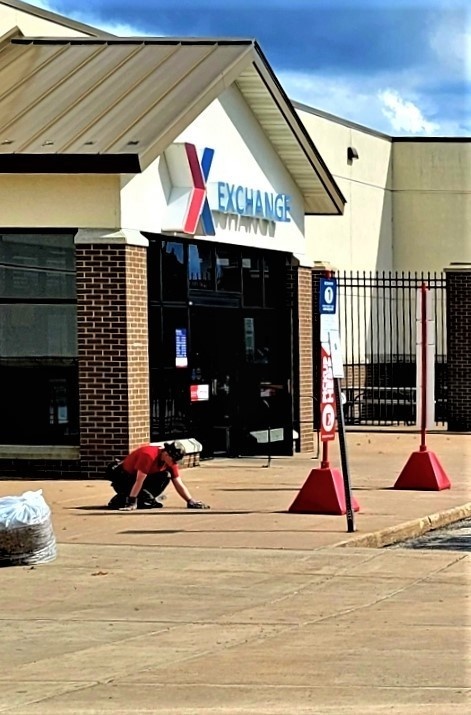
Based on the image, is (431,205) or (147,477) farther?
(431,205)

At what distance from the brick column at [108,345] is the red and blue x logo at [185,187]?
1.02 m

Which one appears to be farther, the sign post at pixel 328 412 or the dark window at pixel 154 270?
the dark window at pixel 154 270

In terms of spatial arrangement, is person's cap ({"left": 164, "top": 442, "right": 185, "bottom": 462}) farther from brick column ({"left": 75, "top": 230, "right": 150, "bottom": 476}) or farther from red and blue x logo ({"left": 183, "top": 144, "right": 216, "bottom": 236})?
red and blue x logo ({"left": 183, "top": 144, "right": 216, "bottom": 236})

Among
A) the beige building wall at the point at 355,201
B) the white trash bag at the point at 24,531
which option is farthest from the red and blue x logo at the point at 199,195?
the beige building wall at the point at 355,201

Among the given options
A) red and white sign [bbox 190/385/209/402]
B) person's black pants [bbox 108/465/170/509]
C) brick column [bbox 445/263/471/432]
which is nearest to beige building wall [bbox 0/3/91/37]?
red and white sign [bbox 190/385/209/402]

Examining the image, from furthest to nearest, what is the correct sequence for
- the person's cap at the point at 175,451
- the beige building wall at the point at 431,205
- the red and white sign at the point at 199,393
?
1. the beige building wall at the point at 431,205
2. the red and white sign at the point at 199,393
3. the person's cap at the point at 175,451

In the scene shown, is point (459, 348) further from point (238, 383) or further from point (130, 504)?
point (130, 504)

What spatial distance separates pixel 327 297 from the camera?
13.4 meters

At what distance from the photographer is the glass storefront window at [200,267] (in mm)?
19031

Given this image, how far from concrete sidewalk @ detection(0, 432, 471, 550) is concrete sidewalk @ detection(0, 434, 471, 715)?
1.6 inches

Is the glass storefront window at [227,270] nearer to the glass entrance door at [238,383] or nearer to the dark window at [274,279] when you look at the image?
the glass entrance door at [238,383]

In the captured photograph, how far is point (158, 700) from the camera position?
6.93 m

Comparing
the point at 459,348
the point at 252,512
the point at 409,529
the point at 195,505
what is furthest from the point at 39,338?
the point at 459,348

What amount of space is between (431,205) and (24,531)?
94.3 feet
